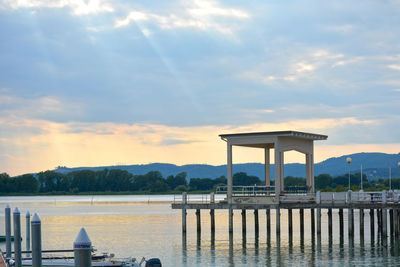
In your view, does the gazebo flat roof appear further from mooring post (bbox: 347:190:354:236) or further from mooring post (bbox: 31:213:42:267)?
mooring post (bbox: 31:213:42:267)

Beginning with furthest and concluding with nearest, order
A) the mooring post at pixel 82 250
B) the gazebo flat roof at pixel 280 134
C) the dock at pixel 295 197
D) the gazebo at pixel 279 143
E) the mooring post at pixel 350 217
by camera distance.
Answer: the gazebo at pixel 279 143 → the gazebo flat roof at pixel 280 134 → the dock at pixel 295 197 → the mooring post at pixel 350 217 → the mooring post at pixel 82 250

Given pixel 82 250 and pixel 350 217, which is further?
pixel 350 217

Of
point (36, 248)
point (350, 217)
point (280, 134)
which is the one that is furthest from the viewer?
point (350, 217)

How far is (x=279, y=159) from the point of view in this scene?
4816 centimetres

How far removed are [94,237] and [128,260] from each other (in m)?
28.6

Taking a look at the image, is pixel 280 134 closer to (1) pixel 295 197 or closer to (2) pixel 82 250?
(1) pixel 295 197

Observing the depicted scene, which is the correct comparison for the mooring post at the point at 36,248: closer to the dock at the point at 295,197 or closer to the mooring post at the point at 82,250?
the mooring post at the point at 82,250

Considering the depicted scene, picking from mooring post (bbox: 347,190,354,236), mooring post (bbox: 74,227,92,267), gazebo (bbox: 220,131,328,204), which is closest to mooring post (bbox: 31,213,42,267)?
mooring post (bbox: 74,227,92,267)

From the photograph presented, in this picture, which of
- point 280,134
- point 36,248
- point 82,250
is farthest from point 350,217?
point 82,250

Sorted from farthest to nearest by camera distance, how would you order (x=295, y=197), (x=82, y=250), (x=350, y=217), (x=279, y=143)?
(x=350, y=217), (x=279, y=143), (x=295, y=197), (x=82, y=250)

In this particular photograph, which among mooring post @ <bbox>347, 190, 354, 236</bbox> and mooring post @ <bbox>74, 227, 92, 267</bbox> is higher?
mooring post @ <bbox>74, 227, 92, 267</bbox>

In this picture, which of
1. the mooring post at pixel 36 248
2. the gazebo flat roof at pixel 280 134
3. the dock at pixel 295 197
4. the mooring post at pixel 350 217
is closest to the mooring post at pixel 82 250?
the mooring post at pixel 36 248

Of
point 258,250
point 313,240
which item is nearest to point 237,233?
point 313,240

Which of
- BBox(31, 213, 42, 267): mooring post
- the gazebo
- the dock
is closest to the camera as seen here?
BBox(31, 213, 42, 267): mooring post
